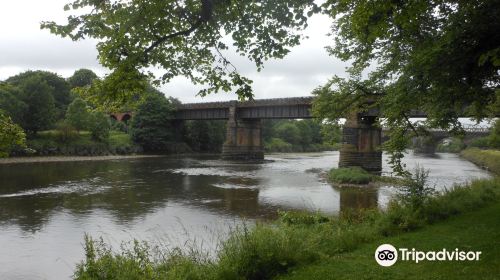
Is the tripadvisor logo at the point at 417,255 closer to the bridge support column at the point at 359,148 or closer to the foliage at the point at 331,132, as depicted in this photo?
the foliage at the point at 331,132

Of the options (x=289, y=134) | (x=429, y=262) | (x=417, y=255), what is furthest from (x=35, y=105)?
(x=289, y=134)

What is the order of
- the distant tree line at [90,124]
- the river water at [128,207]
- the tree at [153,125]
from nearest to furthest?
the river water at [128,207] → the distant tree line at [90,124] → the tree at [153,125]

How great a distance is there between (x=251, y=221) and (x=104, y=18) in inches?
541

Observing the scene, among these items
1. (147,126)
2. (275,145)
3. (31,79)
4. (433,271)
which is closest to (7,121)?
(433,271)

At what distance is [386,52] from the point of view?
17.3 m

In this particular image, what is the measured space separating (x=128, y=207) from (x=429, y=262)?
18426mm

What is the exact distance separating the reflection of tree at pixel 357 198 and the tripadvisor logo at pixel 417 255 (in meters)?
A: 13.4

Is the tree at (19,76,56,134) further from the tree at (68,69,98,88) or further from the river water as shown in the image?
the tree at (68,69,98,88)

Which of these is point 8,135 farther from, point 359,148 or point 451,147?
point 451,147

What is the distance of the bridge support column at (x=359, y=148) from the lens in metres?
47.0

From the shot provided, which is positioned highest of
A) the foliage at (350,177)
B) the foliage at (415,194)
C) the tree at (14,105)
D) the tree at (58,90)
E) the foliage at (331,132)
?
the tree at (58,90)

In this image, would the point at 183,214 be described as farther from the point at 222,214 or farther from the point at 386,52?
the point at 386,52

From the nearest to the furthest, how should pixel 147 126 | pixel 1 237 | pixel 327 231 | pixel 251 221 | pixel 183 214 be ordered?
pixel 327 231
pixel 1 237
pixel 251 221
pixel 183 214
pixel 147 126

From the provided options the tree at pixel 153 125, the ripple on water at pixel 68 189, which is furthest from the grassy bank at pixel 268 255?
the tree at pixel 153 125
